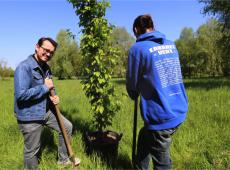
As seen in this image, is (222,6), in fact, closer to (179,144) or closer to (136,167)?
(179,144)

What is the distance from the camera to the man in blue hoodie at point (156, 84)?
414cm

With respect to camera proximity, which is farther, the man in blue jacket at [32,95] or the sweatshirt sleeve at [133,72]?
the man in blue jacket at [32,95]

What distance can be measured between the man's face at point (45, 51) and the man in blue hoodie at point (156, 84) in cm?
151

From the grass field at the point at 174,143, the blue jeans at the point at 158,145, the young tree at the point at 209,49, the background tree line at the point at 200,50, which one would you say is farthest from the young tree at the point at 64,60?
the blue jeans at the point at 158,145

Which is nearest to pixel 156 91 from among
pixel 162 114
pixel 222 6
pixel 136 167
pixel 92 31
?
pixel 162 114

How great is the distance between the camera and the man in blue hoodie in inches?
163

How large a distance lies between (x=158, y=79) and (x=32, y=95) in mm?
1977

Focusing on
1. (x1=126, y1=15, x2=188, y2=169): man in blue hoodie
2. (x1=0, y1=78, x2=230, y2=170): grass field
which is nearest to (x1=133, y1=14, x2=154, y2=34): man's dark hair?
(x1=126, y1=15, x2=188, y2=169): man in blue hoodie

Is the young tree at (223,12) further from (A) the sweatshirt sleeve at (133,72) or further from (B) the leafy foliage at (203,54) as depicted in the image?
(B) the leafy foliage at (203,54)

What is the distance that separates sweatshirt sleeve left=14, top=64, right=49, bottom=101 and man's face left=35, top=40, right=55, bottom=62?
13.9 inches

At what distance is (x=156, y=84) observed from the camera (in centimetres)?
414

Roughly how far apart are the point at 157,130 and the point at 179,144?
106 inches

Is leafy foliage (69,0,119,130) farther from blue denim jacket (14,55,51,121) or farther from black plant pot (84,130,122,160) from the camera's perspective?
blue denim jacket (14,55,51,121)

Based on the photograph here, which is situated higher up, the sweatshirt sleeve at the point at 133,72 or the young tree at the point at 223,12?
the young tree at the point at 223,12
